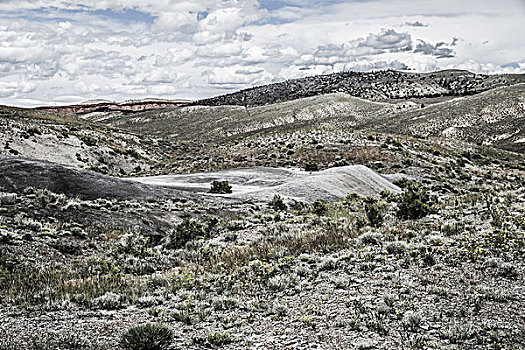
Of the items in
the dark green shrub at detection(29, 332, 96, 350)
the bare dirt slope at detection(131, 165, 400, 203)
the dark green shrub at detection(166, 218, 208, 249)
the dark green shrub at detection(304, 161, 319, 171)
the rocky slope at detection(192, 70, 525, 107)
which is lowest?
the dark green shrub at detection(304, 161, 319, 171)

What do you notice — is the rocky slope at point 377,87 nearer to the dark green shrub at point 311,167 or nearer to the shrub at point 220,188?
the dark green shrub at point 311,167

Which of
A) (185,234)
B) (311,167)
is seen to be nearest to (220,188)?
(185,234)

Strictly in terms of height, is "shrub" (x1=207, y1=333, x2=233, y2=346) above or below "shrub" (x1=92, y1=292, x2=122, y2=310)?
above

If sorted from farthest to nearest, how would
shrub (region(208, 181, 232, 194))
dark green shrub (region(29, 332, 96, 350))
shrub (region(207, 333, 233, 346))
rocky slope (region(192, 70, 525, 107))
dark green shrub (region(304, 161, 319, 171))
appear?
rocky slope (region(192, 70, 525, 107)), dark green shrub (region(304, 161, 319, 171)), shrub (region(208, 181, 232, 194)), shrub (region(207, 333, 233, 346)), dark green shrub (region(29, 332, 96, 350))

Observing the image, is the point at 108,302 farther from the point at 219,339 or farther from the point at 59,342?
the point at 219,339

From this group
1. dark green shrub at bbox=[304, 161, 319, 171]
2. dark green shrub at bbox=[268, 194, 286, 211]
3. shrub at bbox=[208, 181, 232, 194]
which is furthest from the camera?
dark green shrub at bbox=[304, 161, 319, 171]

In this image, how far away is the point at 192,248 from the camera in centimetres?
1314

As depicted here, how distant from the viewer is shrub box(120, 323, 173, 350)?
594cm

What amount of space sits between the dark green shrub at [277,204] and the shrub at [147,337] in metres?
14.3

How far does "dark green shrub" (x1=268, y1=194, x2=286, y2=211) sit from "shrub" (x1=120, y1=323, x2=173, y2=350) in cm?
1430

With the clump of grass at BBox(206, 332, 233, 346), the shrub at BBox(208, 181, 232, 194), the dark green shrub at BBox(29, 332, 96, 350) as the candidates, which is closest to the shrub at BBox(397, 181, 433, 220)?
the clump of grass at BBox(206, 332, 233, 346)

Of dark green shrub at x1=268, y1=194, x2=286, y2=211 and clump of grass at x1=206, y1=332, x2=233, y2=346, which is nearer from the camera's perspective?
clump of grass at x1=206, y1=332, x2=233, y2=346

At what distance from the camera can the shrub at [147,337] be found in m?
5.94

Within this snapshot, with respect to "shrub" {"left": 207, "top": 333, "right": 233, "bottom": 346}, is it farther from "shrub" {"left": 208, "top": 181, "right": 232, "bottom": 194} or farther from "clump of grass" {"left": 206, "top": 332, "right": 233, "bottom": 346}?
"shrub" {"left": 208, "top": 181, "right": 232, "bottom": 194}
